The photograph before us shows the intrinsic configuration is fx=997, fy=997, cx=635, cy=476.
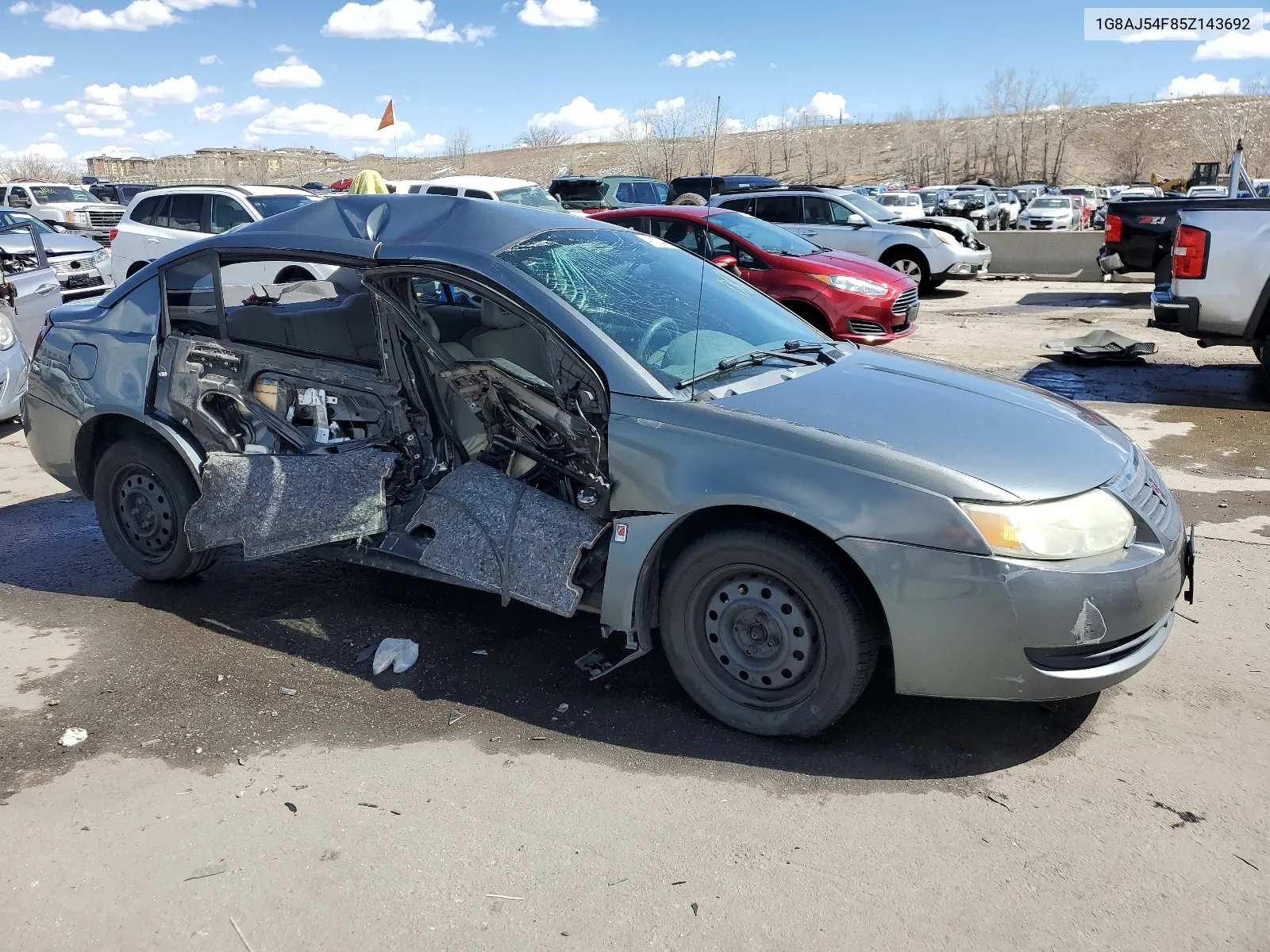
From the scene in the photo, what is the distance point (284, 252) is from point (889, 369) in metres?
2.62

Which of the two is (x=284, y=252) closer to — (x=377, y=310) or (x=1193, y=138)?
(x=377, y=310)

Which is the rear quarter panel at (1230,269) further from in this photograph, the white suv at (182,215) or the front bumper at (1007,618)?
the white suv at (182,215)

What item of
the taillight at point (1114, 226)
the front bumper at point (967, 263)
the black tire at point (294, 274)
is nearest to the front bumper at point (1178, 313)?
the taillight at point (1114, 226)

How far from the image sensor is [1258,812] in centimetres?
297

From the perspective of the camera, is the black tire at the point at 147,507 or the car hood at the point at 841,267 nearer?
the black tire at the point at 147,507

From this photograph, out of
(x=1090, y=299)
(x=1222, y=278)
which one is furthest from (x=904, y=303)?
(x=1090, y=299)

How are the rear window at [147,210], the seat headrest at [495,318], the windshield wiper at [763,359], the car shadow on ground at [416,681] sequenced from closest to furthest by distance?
1. the car shadow on ground at [416,681]
2. the windshield wiper at [763,359]
3. the seat headrest at [495,318]
4. the rear window at [147,210]

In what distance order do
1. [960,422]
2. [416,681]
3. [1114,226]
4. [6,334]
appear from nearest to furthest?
[960,422] → [416,681] → [6,334] → [1114,226]

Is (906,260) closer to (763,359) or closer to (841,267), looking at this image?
(841,267)

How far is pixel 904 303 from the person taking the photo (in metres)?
10.5

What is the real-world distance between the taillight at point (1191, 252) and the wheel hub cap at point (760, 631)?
277 inches

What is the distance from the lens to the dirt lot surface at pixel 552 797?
260 cm

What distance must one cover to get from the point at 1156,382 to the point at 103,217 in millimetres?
23666

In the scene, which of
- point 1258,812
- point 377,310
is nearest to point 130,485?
point 377,310
